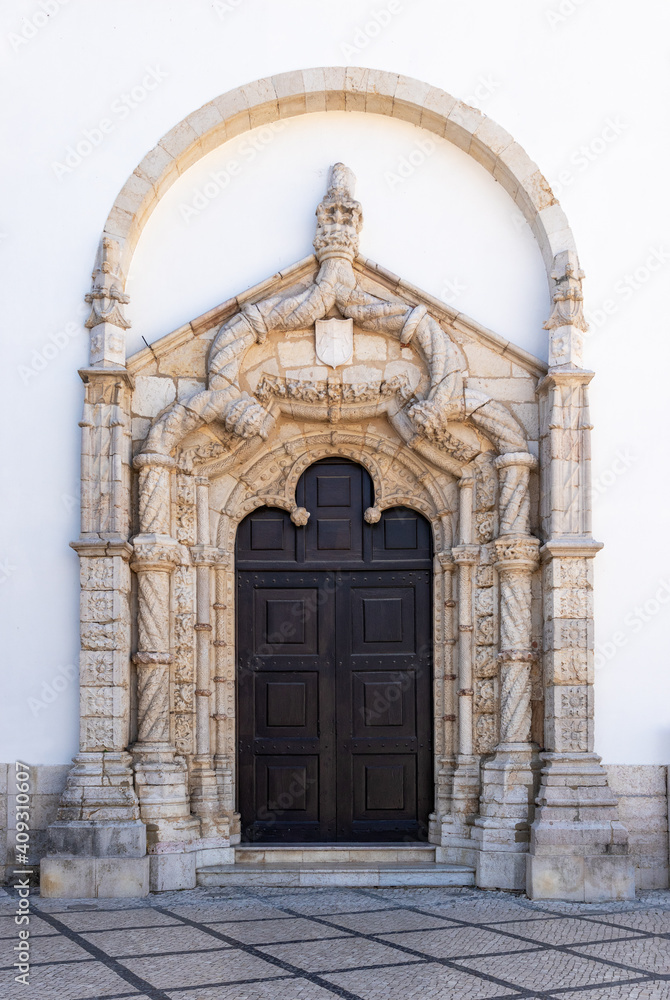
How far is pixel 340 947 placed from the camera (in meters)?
5.46

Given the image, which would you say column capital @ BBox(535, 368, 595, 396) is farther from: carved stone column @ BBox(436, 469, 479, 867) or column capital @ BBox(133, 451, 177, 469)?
column capital @ BBox(133, 451, 177, 469)

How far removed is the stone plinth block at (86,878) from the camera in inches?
265

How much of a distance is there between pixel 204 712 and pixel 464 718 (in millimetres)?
1731

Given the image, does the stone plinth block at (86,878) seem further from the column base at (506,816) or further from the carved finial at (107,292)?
the carved finial at (107,292)

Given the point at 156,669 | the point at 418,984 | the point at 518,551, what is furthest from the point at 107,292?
the point at 418,984

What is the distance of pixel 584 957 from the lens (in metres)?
5.28

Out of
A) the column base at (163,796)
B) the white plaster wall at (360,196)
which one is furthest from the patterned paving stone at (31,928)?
the white plaster wall at (360,196)

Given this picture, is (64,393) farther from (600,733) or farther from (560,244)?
(600,733)

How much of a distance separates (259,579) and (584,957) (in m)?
3.47

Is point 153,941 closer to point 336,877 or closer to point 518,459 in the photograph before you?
point 336,877

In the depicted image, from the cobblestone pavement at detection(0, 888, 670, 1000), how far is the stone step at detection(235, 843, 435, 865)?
0.35 meters

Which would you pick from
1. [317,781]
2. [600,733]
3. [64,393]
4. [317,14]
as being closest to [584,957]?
[600,733]

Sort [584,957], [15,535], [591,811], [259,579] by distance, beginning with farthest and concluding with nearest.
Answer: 1. [259,579]
2. [15,535]
3. [591,811]
4. [584,957]

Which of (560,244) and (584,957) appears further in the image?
(560,244)
